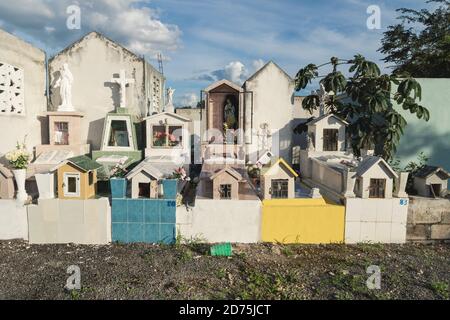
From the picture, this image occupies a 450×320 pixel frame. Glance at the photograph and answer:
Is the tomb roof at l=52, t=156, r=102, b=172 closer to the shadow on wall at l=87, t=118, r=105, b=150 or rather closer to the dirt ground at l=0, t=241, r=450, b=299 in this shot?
the dirt ground at l=0, t=241, r=450, b=299

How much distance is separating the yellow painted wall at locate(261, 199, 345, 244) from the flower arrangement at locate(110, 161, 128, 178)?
530cm

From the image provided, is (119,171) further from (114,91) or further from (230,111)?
(230,111)

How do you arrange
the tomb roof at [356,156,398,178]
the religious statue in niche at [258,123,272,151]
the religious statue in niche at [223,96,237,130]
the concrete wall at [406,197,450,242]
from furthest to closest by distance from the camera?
the religious statue in niche at [223,96,237,130], the religious statue in niche at [258,123,272,151], the concrete wall at [406,197,450,242], the tomb roof at [356,156,398,178]

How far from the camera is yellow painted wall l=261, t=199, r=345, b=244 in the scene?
9.90 metres

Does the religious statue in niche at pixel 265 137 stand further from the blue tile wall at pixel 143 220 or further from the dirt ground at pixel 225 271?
the blue tile wall at pixel 143 220

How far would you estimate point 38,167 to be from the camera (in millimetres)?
11914

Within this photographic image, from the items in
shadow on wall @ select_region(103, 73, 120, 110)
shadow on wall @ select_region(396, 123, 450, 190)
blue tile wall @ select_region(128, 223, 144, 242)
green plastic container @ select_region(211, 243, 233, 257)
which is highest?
shadow on wall @ select_region(103, 73, 120, 110)

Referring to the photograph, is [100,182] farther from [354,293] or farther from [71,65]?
[354,293]

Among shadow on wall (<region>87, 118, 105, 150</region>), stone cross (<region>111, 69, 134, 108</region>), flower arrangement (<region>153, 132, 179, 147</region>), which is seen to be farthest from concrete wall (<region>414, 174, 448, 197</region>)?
shadow on wall (<region>87, 118, 105, 150</region>)

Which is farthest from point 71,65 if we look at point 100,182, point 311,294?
point 311,294

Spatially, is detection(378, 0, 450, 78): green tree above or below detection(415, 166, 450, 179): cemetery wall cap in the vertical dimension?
above

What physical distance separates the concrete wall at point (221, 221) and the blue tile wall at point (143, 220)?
1.15 ft

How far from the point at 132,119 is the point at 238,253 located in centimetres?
800
